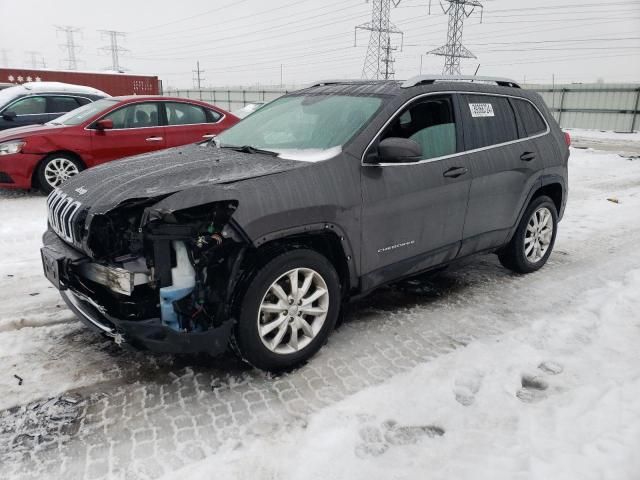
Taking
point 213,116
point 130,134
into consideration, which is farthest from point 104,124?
point 213,116

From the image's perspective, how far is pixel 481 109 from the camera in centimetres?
409

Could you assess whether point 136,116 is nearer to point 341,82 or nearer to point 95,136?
point 95,136

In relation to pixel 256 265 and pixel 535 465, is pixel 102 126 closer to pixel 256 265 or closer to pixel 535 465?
pixel 256 265

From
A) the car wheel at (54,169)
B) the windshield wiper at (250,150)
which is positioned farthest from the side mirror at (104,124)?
the windshield wiper at (250,150)

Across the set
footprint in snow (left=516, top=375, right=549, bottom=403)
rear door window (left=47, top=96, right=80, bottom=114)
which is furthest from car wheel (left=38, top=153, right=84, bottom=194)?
footprint in snow (left=516, top=375, right=549, bottom=403)

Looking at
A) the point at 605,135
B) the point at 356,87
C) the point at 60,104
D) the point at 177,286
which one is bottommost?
the point at 177,286

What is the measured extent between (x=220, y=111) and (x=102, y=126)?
2.11 m

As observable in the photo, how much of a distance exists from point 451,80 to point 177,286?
2.69 metres

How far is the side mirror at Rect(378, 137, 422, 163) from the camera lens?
3.16 metres

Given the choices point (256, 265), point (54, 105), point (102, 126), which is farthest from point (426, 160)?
point (54, 105)

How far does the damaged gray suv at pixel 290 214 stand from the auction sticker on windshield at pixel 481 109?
0.02 metres

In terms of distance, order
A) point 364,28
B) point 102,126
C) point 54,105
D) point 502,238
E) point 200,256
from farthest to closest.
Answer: point 364,28 < point 54,105 < point 102,126 < point 502,238 < point 200,256

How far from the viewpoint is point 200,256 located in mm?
2543

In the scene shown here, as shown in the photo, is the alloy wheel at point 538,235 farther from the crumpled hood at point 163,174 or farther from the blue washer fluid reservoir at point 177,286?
the blue washer fluid reservoir at point 177,286
